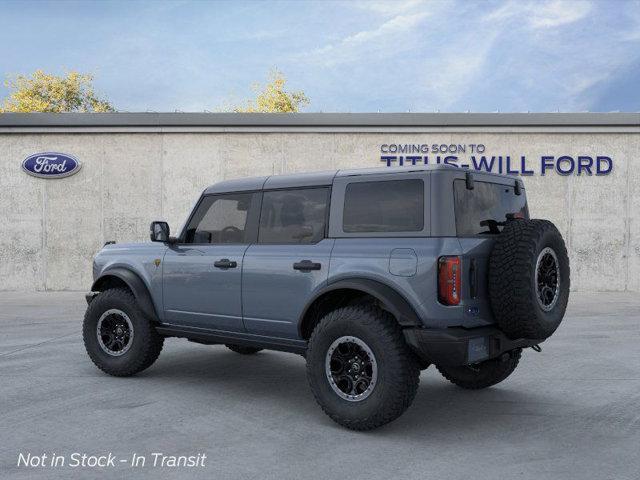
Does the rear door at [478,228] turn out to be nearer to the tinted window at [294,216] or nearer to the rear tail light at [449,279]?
the rear tail light at [449,279]

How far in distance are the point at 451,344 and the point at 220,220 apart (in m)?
2.55

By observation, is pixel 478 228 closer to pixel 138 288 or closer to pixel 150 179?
pixel 138 288

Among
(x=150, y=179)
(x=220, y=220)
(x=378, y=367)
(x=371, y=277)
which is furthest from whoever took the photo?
(x=150, y=179)

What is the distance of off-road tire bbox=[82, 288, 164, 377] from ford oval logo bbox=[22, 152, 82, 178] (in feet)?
34.7

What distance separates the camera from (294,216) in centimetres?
517

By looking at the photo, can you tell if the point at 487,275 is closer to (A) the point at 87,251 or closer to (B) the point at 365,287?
(B) the point at 365,287

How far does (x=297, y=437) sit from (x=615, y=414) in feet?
8.30

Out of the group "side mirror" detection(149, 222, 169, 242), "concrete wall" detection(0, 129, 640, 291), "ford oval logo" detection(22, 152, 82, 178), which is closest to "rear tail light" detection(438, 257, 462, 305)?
"side mirror" detection(149, 222, 169, 242)

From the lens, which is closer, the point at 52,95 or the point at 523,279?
the point at 523,279

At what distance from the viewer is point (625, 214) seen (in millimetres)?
15344

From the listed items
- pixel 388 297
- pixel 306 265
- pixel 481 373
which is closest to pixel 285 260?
pixel 306 265

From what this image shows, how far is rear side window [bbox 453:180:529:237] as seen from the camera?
14.7 ft

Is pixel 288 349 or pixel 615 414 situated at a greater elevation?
pixel 288 349

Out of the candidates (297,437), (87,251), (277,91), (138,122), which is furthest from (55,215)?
(277,91)
